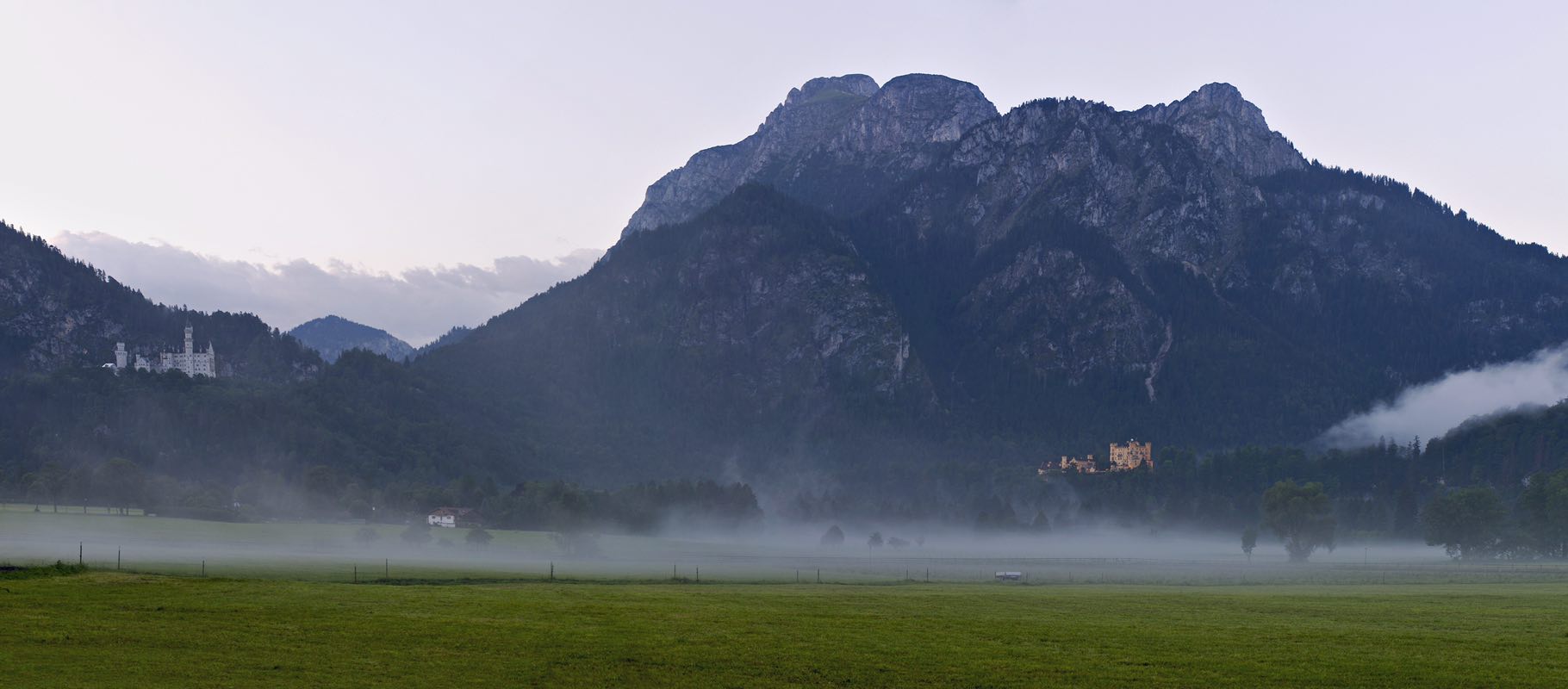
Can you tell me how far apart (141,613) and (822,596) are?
3982 cm

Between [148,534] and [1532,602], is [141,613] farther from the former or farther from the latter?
[148,534]

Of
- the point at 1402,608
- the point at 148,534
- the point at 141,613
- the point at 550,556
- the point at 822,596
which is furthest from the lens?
the point at 148,534

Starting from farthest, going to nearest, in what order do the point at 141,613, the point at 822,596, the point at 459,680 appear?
1. the point at 822,596
2. the point at 141,613
3. the point at 459,680

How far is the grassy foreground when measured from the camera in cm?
5088

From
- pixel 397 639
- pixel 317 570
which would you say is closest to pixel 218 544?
pixel 317 570

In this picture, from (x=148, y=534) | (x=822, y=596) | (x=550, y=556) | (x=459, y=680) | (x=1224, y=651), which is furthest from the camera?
(x=148, y=534)

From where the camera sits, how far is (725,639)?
197 ft

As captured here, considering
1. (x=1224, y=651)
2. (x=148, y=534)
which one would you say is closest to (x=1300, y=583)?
(x=1224, y=651)

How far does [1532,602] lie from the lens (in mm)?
82375

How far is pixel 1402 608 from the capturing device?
256ft

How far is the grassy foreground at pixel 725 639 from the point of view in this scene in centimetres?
5088

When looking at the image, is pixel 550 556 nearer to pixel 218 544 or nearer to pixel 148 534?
pixel 218 544

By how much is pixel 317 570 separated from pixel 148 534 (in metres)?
86.0

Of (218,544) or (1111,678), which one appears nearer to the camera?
(1111,678)
